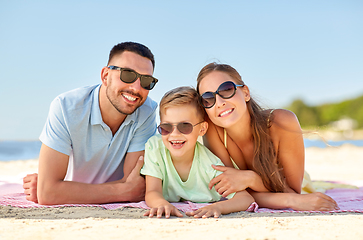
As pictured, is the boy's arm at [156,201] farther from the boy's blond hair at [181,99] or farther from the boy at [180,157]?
the boy's blond hair at [181,99]

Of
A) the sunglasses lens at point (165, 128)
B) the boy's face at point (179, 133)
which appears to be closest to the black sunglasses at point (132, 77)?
the boy's face at point (179, 133)

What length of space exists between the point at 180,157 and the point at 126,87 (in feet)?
3.50

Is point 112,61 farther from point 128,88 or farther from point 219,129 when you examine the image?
point 219,129

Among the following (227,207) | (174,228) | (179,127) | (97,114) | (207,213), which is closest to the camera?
(174,228)

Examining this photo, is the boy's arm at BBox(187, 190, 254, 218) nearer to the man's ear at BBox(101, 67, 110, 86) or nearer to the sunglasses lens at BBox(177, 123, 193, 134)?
the sunglasses lens at BBox(177, 123, 193, 134)

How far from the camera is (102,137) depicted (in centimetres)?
362

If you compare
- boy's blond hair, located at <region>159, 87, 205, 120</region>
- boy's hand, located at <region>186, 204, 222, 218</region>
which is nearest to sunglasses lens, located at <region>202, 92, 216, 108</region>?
boy's blond hair, located at <region>159, 87, 205, 120</region>

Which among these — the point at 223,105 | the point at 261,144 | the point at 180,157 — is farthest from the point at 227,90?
the point at 180,157

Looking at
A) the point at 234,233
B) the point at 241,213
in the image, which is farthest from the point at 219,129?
the point at 234,233

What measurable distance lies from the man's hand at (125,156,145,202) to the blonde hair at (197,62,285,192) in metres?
1.29

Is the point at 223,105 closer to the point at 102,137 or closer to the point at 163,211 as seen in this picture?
the point at 163,211

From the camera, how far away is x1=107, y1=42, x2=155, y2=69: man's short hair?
3744mm

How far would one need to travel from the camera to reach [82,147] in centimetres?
355

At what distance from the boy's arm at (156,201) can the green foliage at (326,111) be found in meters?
79.6
